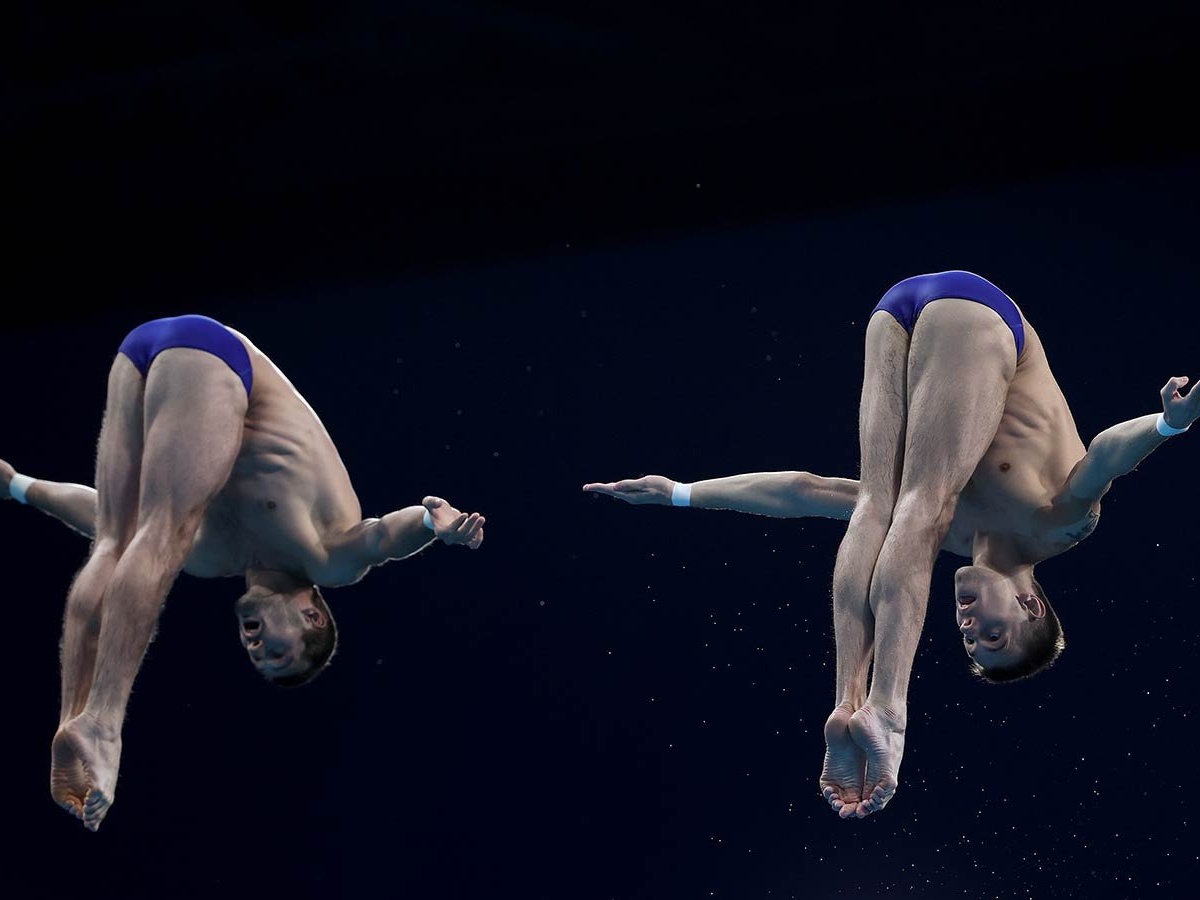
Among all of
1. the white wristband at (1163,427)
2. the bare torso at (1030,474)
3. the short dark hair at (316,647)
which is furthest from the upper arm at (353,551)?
→ the white wristband at (1163,427)

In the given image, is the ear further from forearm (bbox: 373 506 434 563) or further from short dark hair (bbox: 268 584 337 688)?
short dark hair (bbox: 268 584 337 688)

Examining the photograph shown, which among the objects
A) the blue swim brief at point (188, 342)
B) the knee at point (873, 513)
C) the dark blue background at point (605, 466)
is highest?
the blue swim brief at point (188, 342)

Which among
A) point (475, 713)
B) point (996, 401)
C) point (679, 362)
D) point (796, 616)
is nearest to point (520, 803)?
point (475, 713)

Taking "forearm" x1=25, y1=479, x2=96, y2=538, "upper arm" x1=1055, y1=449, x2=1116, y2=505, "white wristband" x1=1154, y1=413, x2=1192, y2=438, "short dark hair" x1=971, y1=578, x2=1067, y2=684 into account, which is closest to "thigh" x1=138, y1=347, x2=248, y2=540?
"forearm" x1=25, y1=479, x2=96, y2=538

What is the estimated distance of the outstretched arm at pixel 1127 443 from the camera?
404 centimetres

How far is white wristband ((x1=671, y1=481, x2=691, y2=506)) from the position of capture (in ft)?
16.0

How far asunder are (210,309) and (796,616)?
2889 mm

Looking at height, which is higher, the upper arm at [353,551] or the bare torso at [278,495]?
the bare torso at [278,495]

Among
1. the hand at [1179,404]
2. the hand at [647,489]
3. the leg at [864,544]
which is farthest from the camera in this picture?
the hand at [647,489]

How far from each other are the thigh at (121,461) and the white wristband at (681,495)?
1.51 m

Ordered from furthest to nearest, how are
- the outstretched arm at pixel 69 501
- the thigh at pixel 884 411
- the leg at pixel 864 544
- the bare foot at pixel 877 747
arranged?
the outstretched arm at pixel 69 501 → the thigh at pixel 884 411 → the leg at pixel 864 544 → the bare foot at pixel 877 747

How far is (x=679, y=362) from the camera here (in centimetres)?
634

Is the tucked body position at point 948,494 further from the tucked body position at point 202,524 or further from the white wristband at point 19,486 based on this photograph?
the white wristband at point 19,486

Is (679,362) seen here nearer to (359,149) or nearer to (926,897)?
(359,149)
